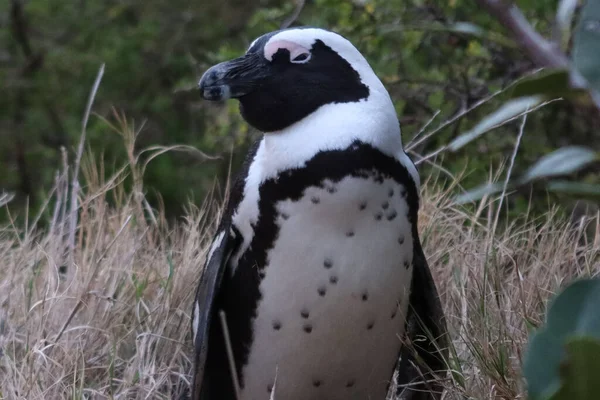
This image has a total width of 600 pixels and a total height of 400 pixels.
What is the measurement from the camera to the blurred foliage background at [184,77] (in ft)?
12.9

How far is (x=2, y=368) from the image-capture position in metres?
2.43

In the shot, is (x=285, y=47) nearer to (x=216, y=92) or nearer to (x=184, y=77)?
(x=216, y=92)

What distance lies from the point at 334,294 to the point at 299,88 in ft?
1.45

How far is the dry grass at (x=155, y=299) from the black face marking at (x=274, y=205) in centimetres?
31

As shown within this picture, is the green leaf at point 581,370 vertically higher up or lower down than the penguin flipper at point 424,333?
higher up

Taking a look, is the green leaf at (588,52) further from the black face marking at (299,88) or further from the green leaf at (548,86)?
the black face marking at (299,88)

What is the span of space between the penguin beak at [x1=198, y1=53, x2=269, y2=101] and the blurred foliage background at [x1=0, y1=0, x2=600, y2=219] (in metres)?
1.70

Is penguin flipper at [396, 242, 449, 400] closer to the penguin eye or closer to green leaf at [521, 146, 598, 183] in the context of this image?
the penguin eye

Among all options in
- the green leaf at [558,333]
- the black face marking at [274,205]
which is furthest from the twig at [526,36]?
the black face marking at [274,205]

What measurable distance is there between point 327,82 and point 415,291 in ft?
1.88

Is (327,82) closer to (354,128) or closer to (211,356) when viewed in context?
(354,128)

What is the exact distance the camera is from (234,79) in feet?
6.70

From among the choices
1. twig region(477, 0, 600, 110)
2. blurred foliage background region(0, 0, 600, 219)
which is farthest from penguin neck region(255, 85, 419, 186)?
blurred foliage background region(0, 0, 600, 219)

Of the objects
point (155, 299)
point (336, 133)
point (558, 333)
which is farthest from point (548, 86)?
point (155, 299)
